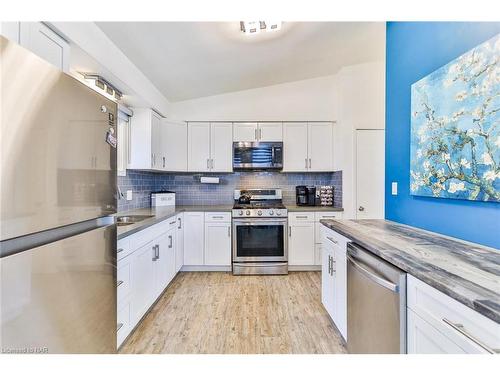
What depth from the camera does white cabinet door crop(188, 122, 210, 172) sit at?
385 centimetres

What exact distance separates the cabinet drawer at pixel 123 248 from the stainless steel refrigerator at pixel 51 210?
572 millimetres

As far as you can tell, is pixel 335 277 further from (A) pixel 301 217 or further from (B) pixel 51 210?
(B) pixel 51 210

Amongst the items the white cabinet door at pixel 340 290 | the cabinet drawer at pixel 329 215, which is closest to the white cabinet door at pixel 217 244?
the cabinet drawer at pixel 329 215

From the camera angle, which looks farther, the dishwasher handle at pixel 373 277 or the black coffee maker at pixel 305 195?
the black coffee maker at pixel 305 195

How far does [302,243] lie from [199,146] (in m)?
2.13

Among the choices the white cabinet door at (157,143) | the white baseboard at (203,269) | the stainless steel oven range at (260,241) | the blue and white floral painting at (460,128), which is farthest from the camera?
the white baseboard at (203,269)

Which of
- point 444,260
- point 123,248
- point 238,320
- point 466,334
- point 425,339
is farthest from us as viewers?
point 238,320

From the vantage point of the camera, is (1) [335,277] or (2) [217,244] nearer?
(1) [335,277]

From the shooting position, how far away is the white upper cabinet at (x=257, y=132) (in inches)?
151

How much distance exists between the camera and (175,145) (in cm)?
383

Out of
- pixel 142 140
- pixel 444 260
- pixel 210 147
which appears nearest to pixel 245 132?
pixel 210 147

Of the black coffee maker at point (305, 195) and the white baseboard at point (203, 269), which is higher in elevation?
the black coffee maker at point (305, 195)

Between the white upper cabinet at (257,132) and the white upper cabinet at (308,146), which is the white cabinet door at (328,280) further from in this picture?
the white upper cabinet at (257,132)
